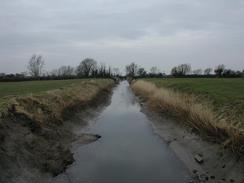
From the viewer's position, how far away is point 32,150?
1027 centimetres

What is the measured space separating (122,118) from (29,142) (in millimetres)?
11359

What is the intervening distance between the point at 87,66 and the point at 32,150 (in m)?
121

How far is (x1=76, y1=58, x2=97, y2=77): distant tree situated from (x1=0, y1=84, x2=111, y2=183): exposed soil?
355 ft

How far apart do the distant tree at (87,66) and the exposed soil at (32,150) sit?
10832 centimetres

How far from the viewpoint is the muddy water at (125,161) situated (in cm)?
920

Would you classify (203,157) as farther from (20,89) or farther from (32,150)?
(20,89)

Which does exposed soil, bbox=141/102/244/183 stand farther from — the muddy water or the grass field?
the grass field

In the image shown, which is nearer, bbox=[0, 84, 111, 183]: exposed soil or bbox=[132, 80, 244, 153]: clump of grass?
bbox=[0, 84, 111, 183]: exposed soil

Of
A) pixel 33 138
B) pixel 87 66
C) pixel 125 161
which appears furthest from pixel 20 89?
pixel 87 66

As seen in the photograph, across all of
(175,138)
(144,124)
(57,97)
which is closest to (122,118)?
(144,124)

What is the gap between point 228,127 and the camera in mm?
10367

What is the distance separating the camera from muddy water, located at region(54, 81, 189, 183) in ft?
30.2

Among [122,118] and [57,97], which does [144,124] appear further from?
[57,97]

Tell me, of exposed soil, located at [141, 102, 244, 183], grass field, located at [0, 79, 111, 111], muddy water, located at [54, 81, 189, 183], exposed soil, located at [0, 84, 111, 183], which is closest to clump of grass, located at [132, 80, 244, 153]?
exposed soil, located at [141, 102, 244, 183]
